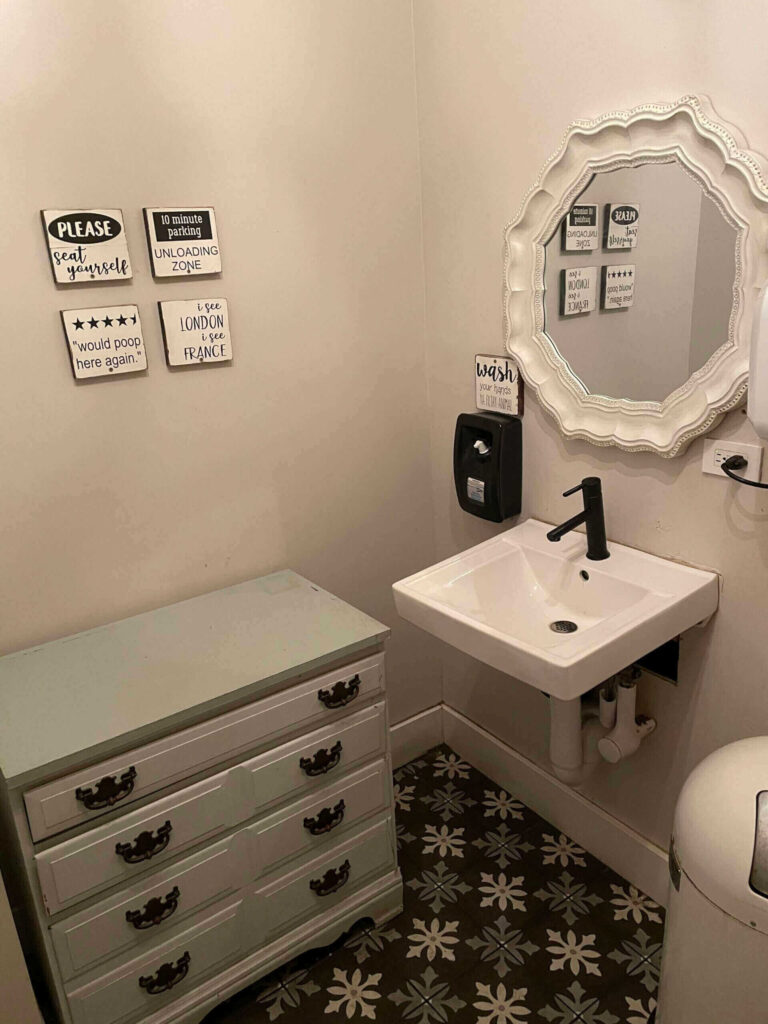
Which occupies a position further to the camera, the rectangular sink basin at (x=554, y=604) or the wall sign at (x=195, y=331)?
the wall sign at (x=195, y=331)

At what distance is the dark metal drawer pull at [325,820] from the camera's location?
1730mm

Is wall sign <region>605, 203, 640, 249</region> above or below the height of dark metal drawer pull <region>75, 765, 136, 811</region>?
above

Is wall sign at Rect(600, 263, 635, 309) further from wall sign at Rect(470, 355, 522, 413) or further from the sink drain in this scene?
the sink drain

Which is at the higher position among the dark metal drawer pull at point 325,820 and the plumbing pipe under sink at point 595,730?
the plumbing pipe under sink at point 595,730

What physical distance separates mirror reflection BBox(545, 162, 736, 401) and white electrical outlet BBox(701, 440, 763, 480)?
15 centimetres

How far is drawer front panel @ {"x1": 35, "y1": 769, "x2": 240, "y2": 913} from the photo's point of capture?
1.42 m

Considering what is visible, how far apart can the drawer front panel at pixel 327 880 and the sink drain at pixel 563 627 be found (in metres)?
0.64

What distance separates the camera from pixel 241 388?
196 cm

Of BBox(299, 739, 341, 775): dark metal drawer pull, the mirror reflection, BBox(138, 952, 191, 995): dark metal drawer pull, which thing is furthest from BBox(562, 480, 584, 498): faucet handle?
BBox(138, 952, 191, 995): dark metal drawer pull

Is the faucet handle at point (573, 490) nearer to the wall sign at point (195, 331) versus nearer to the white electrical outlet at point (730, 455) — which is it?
the white electrical outlet at point (730, 455)

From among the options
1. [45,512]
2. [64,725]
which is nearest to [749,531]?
[64,725]

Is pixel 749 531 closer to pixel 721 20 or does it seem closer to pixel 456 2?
pixel 721 20

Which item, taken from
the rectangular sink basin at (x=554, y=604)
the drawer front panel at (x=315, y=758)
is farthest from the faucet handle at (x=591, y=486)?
the drawer front panel at (x=315, y=758)

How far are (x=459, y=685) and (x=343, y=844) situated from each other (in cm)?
81
